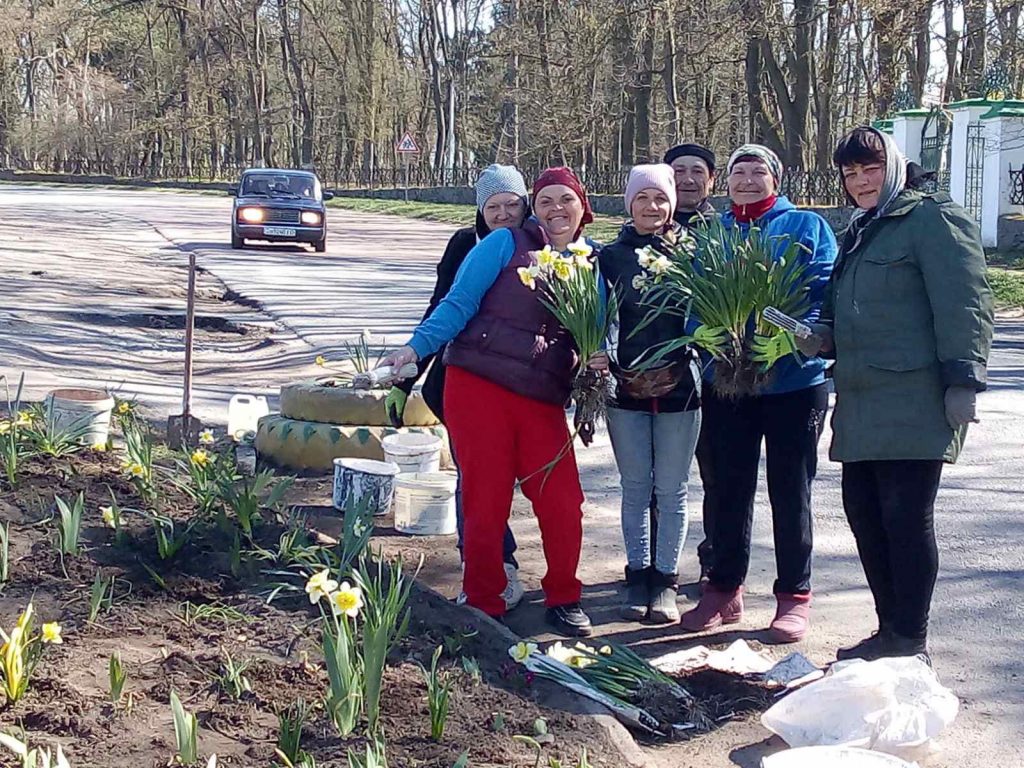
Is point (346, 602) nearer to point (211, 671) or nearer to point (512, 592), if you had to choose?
point (211, 671)

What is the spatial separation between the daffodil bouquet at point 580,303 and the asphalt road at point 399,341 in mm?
892

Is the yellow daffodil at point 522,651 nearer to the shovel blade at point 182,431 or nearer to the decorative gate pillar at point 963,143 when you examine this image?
the shovel blade at point 182,431

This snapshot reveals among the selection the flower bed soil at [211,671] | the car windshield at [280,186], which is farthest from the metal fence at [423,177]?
the flower bed soil at [211,671]

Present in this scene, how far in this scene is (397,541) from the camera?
5914mm

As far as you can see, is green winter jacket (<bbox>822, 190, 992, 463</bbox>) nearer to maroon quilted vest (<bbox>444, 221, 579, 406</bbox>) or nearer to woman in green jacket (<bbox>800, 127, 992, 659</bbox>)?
woman in green jacket (<bbox>800, 127, 992, 659</bbox>)

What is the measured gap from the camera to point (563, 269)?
4.34 m

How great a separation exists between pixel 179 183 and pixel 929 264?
61597 mm

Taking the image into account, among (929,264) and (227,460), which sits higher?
(929,264)

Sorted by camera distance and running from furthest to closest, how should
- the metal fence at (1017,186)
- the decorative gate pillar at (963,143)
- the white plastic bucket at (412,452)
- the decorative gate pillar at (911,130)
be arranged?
the decorative gate pillar at (911,130)
the decorative gate pillar at (963,143)
the metal fence at (1017,186)
the white plastic bucket at (412,452)

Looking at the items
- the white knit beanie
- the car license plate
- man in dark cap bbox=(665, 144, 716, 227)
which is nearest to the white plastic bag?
man in dark cap bbox=(665, 144, 716, 227)

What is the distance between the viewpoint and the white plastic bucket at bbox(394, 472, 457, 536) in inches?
236

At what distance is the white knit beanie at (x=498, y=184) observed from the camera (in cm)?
477

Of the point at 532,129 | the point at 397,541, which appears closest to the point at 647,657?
the point at 397,541

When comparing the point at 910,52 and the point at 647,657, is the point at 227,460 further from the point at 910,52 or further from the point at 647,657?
the point at 910,52
